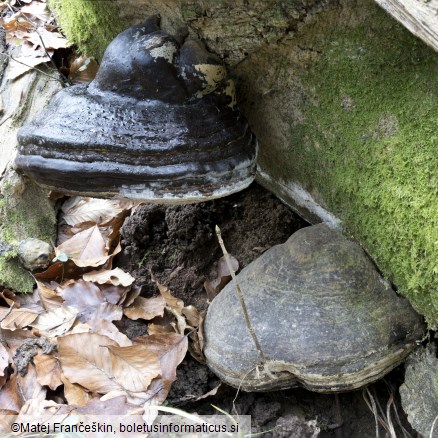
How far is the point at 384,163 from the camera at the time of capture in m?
2.12

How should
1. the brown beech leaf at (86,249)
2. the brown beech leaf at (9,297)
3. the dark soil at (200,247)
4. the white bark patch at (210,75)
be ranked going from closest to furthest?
the white bark patch at (210,75) → the dark soil at (200,247) → the brown beech leaf at (9,297) → the brown beech leaf at (86,249)

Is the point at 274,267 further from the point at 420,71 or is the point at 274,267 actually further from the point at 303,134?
the point at 420,71

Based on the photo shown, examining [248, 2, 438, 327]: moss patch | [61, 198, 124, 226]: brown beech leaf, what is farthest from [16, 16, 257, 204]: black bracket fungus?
[61, 198, 124, 226]: brown beech leaf

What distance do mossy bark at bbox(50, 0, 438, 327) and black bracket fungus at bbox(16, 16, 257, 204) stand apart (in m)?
0.19

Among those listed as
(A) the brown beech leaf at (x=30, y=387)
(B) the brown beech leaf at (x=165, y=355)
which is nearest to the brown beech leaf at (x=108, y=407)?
(B) the brown beech leaf at (x=165, y=355)

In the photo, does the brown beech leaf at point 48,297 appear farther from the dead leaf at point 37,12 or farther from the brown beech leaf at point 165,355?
the dead leaf at point 37,12

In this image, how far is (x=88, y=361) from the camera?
253cm

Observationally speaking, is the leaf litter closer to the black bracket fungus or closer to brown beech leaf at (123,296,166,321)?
brown beech leaf at (123,296,166,321)

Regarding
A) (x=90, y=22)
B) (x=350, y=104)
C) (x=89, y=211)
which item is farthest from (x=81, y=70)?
(x=350, y=104)

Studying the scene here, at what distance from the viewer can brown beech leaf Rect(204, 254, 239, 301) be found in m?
2.95

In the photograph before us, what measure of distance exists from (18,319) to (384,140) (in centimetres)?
193

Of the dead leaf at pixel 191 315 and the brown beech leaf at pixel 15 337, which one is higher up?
the brown beech leaf at pixel 15 337

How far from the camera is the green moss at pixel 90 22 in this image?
9.44 feet

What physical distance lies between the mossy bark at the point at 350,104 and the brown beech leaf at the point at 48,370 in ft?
4.47
